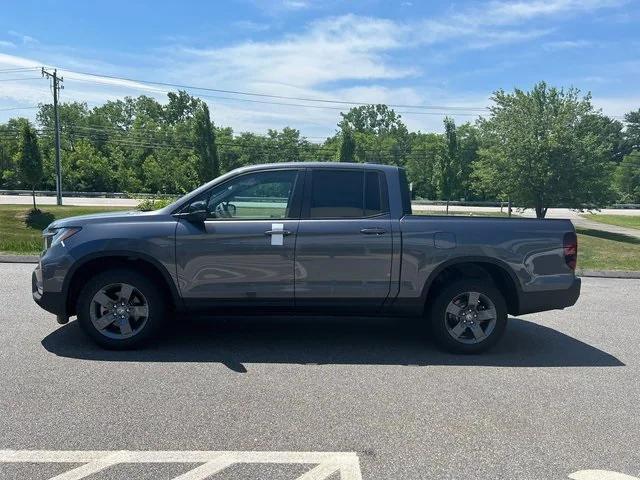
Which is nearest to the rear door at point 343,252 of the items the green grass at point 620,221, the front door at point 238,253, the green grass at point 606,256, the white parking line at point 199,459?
the front door at point 238,253

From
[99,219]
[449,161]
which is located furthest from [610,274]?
[449,161]

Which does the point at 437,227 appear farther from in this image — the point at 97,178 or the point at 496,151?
the point at 97,178

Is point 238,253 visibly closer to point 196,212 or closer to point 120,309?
point 196,212

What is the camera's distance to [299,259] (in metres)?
5.13

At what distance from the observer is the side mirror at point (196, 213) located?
16.7 ft

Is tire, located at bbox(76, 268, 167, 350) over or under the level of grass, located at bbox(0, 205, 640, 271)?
over

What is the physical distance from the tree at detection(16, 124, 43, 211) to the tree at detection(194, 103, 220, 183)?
51.8ft

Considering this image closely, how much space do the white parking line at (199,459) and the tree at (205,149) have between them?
128 feet

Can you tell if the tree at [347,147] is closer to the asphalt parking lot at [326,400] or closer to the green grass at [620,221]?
the green grass at [620,221]

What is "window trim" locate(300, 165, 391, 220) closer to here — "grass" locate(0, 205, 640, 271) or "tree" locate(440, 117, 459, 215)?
"grass" locate(0, 205, 640, 271)

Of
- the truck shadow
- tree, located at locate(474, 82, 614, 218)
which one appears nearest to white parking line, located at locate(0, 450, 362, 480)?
the truck shadow

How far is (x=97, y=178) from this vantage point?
187ft

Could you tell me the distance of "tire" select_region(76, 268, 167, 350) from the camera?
16.9 feet

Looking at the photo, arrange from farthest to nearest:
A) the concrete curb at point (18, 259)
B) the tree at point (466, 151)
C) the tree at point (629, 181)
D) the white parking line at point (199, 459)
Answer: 1. the tree at point (629, 181)
2. the tree at point (466, 151)
3. the concrete curb at point (18, 259)
4. the white parking line at point (199, 459)
